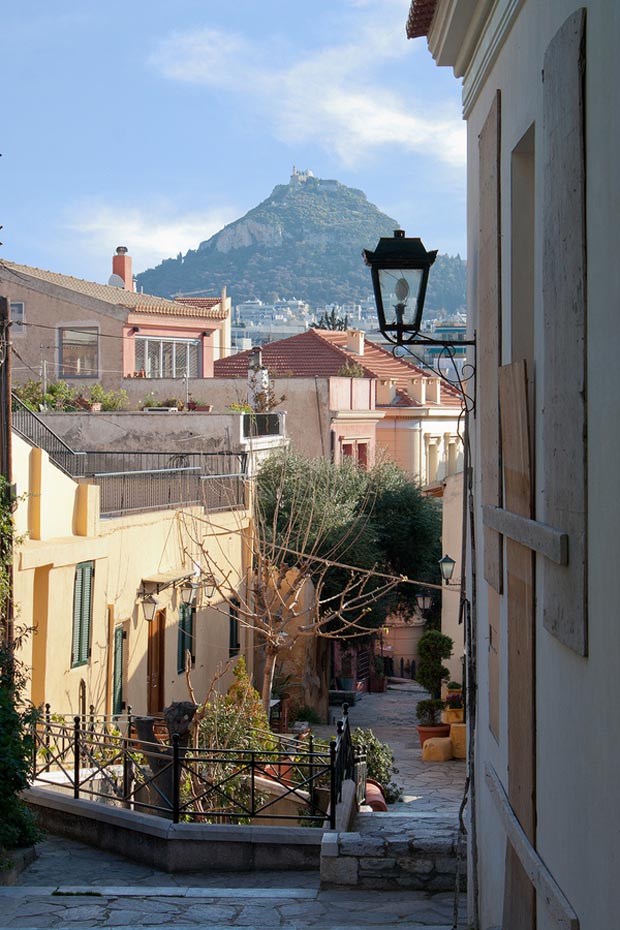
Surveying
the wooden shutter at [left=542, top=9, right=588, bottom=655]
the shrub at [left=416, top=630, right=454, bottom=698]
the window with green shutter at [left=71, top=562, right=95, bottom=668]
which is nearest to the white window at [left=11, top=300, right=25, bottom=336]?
the shrub at [left=416, top=630, right=454, bottom=698]

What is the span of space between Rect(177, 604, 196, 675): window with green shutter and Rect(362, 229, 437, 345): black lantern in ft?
40.5

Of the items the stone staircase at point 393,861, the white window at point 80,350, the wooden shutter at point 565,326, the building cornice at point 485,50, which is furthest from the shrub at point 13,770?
the white window at point 80,350

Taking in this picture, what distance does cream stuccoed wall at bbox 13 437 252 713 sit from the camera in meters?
13.9

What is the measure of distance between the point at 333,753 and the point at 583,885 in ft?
23.5

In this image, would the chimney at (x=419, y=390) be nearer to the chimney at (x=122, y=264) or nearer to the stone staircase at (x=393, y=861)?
the chimney at (x=122, y=264)

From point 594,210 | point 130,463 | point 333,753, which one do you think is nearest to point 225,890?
point 333,753

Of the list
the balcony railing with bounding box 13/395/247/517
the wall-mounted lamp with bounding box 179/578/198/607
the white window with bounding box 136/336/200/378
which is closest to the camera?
the balcony railing with bounding box 13/395/247/517

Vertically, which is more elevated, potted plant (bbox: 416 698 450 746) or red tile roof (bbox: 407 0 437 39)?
red tile roof (bbox: 407 0 437 39)

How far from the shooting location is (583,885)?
12.6ft

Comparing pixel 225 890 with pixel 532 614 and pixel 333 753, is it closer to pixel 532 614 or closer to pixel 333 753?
pixel 333 753

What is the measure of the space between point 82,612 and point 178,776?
4.22 m

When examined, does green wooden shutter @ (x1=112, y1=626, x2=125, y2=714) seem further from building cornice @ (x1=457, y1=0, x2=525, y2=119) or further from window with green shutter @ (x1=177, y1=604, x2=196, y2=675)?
building cornice @ (x1=457, y1=0, x2=525, y2=119)

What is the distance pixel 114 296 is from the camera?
36625 millimetres

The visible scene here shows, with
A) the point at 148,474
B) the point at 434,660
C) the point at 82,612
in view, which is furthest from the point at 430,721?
the point at 82,612
